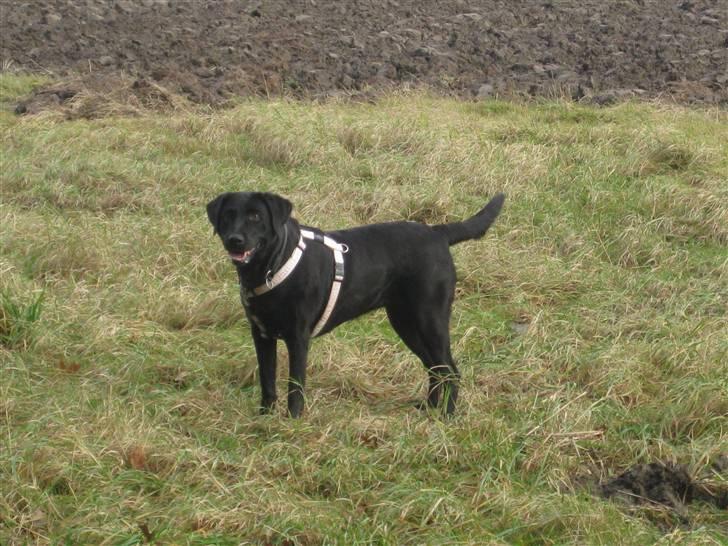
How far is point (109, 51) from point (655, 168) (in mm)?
7107

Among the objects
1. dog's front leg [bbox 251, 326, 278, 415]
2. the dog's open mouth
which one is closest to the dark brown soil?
dog's front leg [bbox 251, 326, 278, 415]

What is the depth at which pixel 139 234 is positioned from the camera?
305 inches

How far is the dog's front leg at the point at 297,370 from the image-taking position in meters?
5.39

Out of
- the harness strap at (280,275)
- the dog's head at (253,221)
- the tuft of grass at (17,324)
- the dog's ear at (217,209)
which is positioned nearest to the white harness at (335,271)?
the harness strap at (280,275)

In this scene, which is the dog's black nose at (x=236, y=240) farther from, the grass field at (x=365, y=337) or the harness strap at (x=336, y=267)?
the grass field at (x=365, y=337)

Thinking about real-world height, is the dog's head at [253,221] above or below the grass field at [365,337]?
above

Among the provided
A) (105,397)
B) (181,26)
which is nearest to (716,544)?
(105,397)

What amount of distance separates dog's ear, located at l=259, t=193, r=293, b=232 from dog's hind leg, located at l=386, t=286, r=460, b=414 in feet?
2.59

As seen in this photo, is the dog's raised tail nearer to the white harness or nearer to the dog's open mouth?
the white harness

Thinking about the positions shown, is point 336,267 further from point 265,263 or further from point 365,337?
point 365,337

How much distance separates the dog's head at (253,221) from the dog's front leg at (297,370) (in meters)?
0.46

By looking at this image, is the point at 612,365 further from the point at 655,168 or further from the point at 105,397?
the point at 655,168

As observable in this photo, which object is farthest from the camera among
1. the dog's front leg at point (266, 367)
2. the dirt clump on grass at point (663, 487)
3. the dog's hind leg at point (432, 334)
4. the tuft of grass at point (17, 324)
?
the tuft of grass at point (17, 324)

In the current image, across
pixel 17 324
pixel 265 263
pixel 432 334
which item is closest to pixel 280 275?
pixel 265 263
